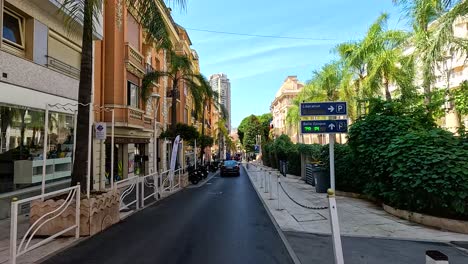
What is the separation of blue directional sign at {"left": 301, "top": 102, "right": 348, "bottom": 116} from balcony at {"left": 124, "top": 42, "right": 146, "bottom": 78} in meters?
14.0

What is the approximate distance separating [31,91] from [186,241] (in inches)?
304

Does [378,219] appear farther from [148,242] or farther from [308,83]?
[308,83]

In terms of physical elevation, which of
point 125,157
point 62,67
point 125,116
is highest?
point 62,67

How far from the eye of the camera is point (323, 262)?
5832mm

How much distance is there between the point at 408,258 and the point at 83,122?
25.3ft

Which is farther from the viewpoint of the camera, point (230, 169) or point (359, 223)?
point (230, 169)

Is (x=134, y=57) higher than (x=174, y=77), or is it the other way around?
(x=134, y=57)

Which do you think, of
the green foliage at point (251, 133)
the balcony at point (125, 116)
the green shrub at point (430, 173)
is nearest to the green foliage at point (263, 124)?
the green foliage at point (251, 133)

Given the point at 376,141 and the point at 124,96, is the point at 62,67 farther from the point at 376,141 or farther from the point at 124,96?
the point at 376,141

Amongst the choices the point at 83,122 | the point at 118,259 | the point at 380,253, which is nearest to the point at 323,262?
the point at 380,253

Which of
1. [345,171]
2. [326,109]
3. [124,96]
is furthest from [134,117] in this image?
[326,109]

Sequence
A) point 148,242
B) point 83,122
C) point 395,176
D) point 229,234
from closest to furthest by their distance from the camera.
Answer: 1. point 148,242
2. point 229,234
3. point 83,122
4. point 395,176

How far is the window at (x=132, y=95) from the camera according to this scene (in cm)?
2102

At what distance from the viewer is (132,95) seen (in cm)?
2161
